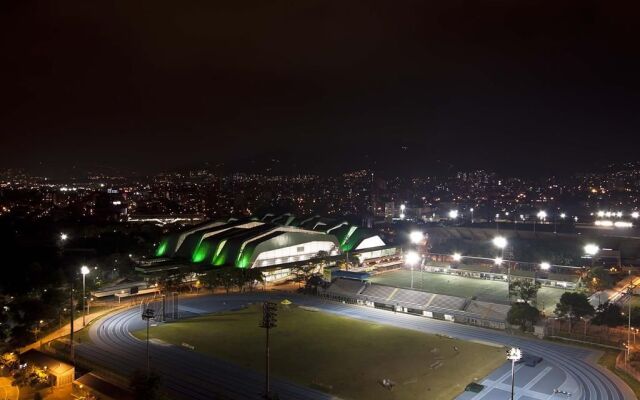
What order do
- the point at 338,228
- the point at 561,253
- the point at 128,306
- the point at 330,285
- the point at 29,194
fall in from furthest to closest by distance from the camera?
the point at 29,194 → the point at 338,228 → the point at 561,253 → the point at 330,285 → the point at 128,306

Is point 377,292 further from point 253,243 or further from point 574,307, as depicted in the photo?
point 253,243

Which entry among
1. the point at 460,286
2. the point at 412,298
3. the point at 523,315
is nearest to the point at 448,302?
the point at 412,298

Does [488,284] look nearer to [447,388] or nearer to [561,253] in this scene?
[561,253]

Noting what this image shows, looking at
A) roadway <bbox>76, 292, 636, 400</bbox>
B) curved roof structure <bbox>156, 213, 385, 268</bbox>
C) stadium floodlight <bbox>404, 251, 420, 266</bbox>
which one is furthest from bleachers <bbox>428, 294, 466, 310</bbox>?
curved roof structure <bbox>156, 213, 385, 268</bbox>

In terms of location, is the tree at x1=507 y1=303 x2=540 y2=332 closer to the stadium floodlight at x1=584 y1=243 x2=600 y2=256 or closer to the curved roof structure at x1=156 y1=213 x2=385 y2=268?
the stadium floodlight at x1=584 y1=243 x2=600 y2=256

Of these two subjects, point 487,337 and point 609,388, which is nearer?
point 609,388

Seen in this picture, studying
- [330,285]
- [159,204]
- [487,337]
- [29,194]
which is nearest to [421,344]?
[487,337]
